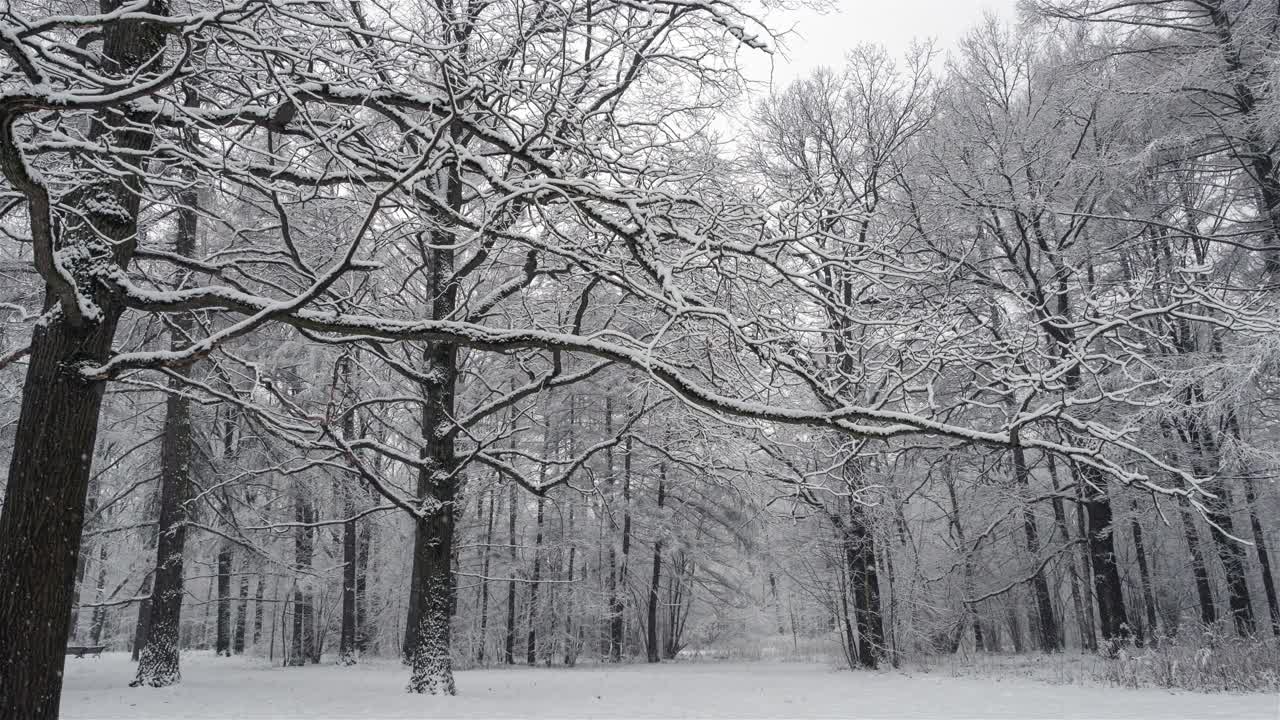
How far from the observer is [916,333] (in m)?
5.31

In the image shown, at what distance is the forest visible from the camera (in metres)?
4.38

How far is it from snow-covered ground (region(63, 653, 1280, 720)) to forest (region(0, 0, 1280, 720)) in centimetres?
100

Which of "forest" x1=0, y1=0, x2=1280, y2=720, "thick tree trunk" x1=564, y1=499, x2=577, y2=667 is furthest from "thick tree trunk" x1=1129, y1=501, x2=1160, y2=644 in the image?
"thick tree trunk" x1=564, y1=499, x2=577, y2=667

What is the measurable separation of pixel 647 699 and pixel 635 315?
5114mm

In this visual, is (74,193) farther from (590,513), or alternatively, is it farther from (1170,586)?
(1170,586)

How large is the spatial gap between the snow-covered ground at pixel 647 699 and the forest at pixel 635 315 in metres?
1.00

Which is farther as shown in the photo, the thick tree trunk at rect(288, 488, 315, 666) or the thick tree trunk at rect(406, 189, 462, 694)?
the thick tree trunk at rect(288, 488, 315, 666)

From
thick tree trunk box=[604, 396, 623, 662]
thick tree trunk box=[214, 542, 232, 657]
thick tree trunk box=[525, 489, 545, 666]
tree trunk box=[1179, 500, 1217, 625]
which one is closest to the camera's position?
tree trunk box=[1179, 500, 1217, 625]

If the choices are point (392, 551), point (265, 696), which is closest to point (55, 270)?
point (265, 696)

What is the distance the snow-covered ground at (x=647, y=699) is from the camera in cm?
748

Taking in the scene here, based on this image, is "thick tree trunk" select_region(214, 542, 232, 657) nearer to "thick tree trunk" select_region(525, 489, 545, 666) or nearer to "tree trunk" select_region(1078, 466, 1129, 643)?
"thick tree trunk" select_region(525, 489, 545, 666)

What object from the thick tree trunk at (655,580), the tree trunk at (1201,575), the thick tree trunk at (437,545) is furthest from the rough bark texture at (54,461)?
the tree trunk at (1201,575)

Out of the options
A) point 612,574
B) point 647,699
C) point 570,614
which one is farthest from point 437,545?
point 570,614

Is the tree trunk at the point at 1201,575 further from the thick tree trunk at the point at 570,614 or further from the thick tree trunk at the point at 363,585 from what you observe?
the thick tree trunk at the point at 363,585
